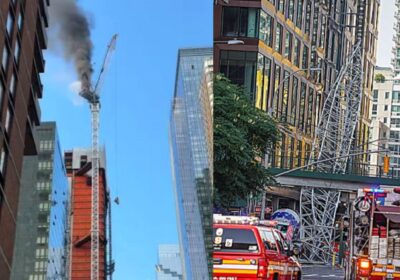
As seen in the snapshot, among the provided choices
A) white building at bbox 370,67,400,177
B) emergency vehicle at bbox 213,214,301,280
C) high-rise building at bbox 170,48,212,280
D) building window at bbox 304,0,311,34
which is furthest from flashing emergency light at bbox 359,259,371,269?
white building at bbox 370,67,400,177

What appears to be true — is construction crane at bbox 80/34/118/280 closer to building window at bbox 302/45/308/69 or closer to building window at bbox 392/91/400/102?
building window at bbox 302/45/308/69

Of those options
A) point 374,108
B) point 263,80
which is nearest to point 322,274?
point 263,80

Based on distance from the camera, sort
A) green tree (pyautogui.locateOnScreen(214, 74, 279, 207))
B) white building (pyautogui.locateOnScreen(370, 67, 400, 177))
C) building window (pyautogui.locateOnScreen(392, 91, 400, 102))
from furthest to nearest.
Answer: building window (pyautogui.locateOnScreen(392, 91, 400, 102)), white building (pyautogui.locateOnScreen(370, 67, 400, 177)), green tree (pyautogui.locateOnScreen(214, 74, 279, 207))

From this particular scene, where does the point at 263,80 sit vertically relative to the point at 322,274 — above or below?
above

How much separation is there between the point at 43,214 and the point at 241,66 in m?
32.5

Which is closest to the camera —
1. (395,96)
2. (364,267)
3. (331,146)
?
(364,267)

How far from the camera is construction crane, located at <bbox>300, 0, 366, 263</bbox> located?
1804 inches

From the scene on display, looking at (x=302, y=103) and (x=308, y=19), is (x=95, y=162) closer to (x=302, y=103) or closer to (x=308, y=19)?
(x=302, y=103)

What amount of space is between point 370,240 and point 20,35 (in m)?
14.1

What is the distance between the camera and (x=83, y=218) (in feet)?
5.41

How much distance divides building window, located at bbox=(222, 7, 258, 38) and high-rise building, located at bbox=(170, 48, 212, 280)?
84.3 ft

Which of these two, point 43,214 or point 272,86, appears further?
point 272,86

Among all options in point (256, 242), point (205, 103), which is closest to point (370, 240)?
point (256, 242)

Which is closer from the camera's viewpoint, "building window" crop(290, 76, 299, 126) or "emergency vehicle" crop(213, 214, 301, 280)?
"emergency vehicle" crop(213, 214, 301, 280)
